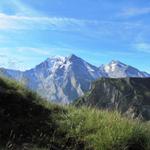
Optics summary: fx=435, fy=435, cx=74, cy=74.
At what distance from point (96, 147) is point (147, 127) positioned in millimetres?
2255

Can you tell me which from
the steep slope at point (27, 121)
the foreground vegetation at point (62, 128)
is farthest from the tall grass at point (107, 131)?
the steep slope at point (27, 121)

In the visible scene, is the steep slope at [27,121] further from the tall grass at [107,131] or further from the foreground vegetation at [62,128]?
the tall grass at [107,131]

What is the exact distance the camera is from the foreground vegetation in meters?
10.5

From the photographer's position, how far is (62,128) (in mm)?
11633

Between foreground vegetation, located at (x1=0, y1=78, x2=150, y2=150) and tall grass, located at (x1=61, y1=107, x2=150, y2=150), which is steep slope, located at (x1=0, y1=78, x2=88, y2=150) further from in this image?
tall grass, located at (x1=61, y1=107, x2=150, y2=150)

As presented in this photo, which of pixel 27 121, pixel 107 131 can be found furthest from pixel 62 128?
pixel 107 131

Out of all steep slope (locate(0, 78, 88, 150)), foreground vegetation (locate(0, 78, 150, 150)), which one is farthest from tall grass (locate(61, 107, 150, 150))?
steep slope (locate(0, 78, 88, 150))

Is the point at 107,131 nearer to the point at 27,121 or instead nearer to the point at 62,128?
the point at 62,128

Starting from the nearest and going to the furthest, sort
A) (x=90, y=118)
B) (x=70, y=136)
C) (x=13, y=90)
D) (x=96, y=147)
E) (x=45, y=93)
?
(x=96, y=147)
(x=70, y=136)
(x=90, y=118)
(x=13, y=90)
(x=45, y=93)

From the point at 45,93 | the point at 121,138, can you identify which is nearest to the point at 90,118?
the point at 121,138

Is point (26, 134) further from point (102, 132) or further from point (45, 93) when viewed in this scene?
point (45, 93)

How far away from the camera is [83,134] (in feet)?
37.1

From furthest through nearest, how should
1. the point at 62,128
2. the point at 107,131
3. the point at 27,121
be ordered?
the point at 27,121, the point at 62,128, the point at 107,131

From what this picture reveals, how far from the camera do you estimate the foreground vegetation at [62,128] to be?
10516 mm
